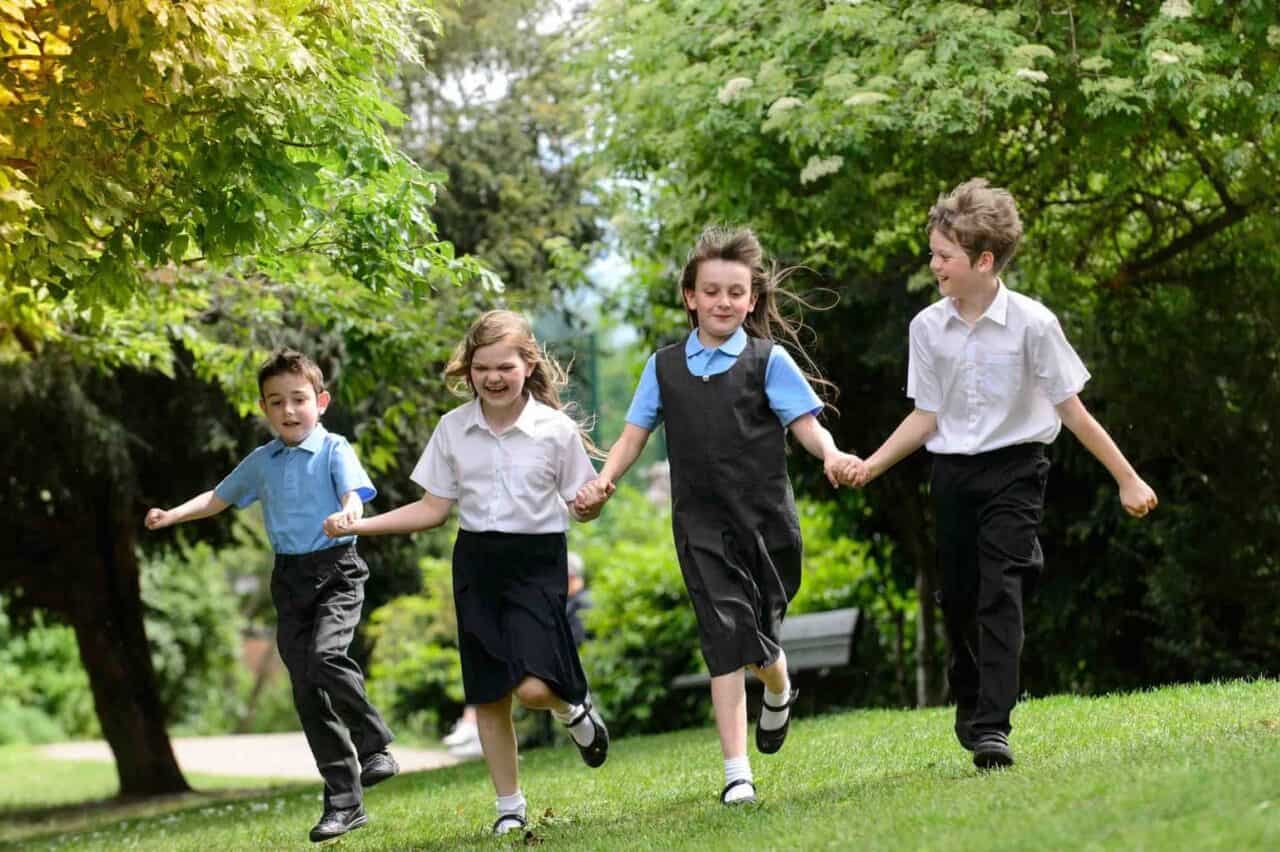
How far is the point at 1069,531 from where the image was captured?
1357 centimetres

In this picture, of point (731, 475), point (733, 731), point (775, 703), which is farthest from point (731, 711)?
point (731, 475)

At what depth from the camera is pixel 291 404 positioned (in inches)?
278

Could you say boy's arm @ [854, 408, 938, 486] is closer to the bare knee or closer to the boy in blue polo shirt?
the bare knee

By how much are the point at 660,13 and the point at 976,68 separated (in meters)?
2.89

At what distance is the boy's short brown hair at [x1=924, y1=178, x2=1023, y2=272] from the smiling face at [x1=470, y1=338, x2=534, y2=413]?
1582mm

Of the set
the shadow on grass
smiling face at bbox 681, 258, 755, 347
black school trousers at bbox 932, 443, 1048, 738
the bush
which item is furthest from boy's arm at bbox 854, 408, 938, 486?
the bush

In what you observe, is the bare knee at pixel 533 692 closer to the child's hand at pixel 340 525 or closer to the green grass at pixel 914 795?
the green grass at pixel 914 795

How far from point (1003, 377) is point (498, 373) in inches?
70.9

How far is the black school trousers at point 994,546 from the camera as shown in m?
6.17

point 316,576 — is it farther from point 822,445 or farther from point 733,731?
point 822,445

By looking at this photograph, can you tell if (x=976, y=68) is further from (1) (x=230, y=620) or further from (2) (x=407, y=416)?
(1) (x=230, y=620)

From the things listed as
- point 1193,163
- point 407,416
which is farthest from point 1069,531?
point 407,416

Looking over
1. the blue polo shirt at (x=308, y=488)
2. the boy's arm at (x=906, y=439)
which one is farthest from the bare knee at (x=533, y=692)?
the boy's arm at (x=906, y=439)

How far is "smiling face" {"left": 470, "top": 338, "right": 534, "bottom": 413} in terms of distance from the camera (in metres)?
6.46
